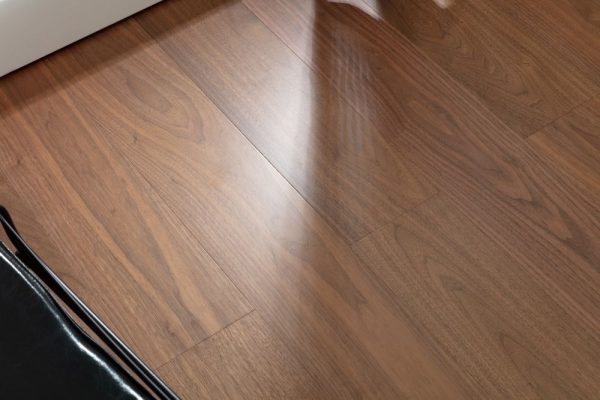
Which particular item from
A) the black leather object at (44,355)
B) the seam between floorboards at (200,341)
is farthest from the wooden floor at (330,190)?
the black leather object at (44,355)

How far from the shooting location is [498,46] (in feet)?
5.60

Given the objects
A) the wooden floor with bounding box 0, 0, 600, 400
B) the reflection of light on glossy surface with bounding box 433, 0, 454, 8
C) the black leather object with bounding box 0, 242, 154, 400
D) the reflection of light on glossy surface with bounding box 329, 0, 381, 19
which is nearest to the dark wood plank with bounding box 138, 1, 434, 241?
the wooden floor with bounding box 0, 0, 600, 400

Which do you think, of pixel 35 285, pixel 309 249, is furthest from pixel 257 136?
pixel 35 285

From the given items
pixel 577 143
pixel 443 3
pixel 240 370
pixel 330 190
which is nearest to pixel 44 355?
pixel 240 370

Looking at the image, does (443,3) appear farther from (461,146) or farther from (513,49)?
(461,146)

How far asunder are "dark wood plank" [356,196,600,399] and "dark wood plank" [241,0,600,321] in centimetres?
3

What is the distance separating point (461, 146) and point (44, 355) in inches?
34.0

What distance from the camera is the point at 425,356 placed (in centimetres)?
136

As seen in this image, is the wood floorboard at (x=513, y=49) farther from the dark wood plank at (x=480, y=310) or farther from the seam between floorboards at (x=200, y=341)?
the seam between floorboards at (x=200, y=341)

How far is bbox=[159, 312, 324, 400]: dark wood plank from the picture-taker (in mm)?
1337

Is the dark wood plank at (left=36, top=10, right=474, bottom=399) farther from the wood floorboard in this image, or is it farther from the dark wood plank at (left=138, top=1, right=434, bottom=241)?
the wood floorboard

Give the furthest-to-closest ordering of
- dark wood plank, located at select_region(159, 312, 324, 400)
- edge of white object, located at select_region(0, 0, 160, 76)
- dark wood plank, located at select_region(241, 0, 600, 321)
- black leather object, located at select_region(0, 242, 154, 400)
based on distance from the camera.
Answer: edge of white object, located at select_region(0, 0, 160, 76) < dark wood plank, located at select_region(241, 0, 600, 321) < dark wood plank, located at select_region(159, 312, 324, 400) < black leather object, located at select_region(0, 242, 154, 400)

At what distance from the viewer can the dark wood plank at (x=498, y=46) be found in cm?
164

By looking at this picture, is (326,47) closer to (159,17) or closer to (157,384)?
(159,17)
